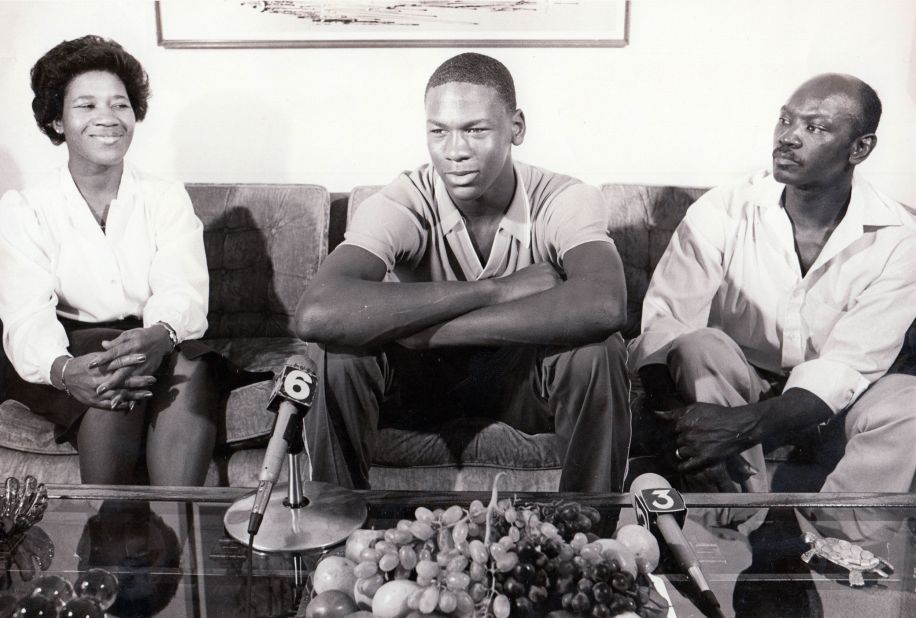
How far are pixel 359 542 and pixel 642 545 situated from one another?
1.30 ft

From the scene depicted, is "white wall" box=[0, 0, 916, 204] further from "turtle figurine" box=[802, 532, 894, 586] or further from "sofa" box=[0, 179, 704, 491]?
"turtle figurine" box=[802, 532, 894, 586]

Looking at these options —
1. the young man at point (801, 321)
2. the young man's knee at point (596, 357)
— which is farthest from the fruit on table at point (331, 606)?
the young man at point (801, 321)

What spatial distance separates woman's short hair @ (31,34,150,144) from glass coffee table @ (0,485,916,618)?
0.82m

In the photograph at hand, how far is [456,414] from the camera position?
67.2 inches

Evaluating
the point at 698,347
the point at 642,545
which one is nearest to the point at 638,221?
the point at 698,347

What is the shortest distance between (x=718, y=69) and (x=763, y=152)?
0.69ft

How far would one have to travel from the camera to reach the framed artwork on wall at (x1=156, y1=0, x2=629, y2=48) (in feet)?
5.38

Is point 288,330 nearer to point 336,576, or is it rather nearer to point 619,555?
point 336,576

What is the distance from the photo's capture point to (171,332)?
Answer: 1.68m

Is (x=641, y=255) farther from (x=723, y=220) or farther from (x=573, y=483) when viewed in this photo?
(x=573, y=483)

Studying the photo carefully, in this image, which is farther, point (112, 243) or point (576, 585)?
point (112, 243)

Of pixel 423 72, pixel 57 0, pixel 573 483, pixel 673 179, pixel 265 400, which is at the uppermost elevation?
pixel 57 0

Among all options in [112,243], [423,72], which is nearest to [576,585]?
[423,72]

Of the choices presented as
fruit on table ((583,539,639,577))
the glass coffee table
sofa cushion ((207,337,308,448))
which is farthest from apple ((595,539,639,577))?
sofa cushion ((207,337,308,448))
